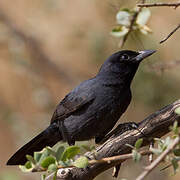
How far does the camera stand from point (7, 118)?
693 centimetres

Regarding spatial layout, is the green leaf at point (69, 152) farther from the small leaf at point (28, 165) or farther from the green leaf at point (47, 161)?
the small leaf at point (28, 165)

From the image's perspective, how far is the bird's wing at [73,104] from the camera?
14.8 feet

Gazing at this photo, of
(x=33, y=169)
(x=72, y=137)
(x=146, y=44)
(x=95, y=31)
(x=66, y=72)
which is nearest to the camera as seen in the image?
(x=33, y=169)

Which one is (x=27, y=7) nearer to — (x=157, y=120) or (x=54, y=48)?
(x=54, y=48)

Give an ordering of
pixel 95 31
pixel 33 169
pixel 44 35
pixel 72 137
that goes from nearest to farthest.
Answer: pixel 33 169 < pixel 72 137 < pixel 95 31 < pixel 44 35

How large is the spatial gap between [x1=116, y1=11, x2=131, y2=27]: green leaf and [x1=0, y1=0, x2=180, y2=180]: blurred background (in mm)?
2425

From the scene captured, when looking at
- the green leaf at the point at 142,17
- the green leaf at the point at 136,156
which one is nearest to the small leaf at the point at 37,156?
the green leaf at the point at 136,156

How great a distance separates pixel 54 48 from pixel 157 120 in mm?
5385

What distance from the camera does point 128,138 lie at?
3.67 m

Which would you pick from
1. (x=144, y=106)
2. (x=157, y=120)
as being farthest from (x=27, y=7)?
(x=157, y=120)

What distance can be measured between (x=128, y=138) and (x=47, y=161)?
1396 millimetres

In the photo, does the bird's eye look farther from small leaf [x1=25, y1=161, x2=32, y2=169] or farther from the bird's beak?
small leaf [x1=25, y1=161, x2=32, y2=169]

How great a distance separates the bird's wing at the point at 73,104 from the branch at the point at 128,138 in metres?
0.77

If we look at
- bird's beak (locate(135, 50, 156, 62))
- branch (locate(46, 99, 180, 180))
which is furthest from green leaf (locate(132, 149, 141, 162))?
bird's beak (locate(135, 50, 156, 62))
